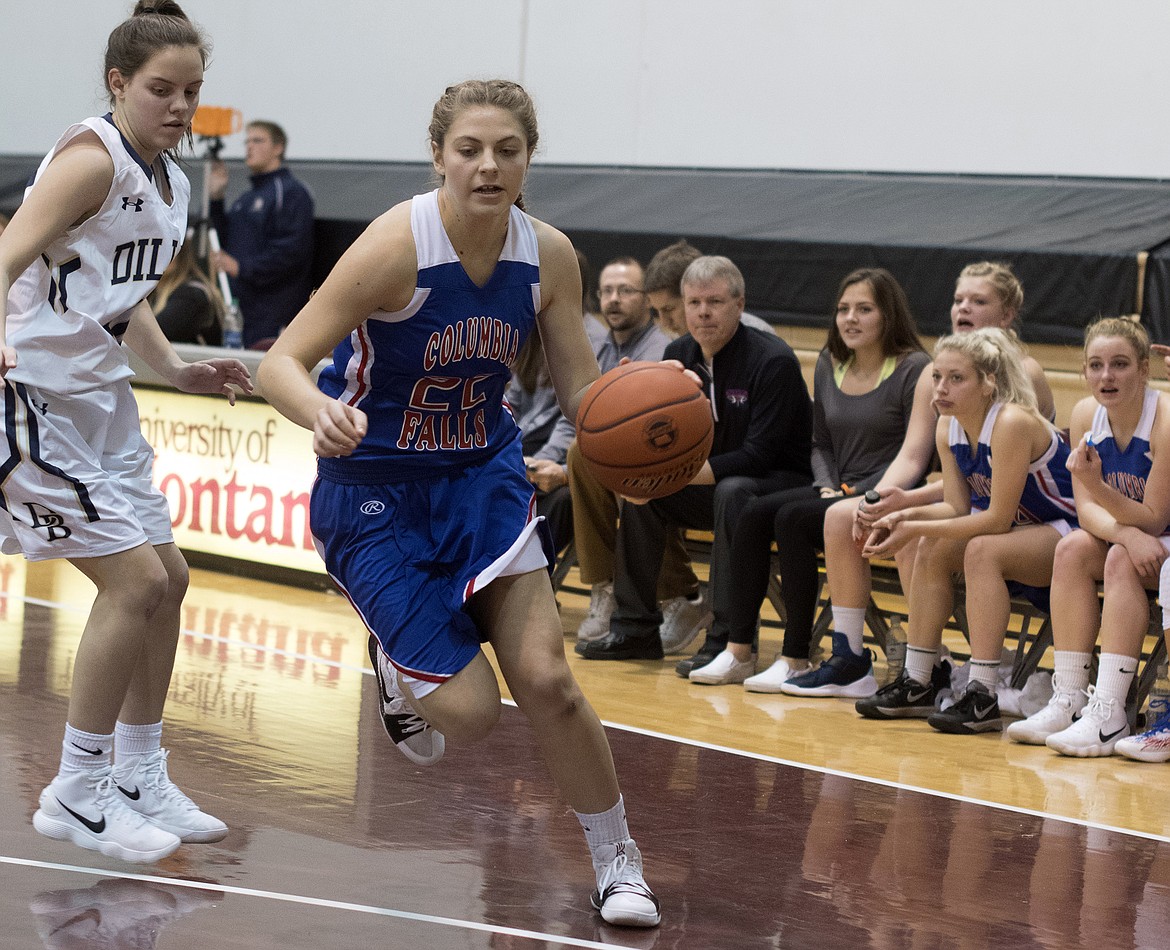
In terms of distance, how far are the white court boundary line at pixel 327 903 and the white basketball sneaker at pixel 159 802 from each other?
0.72 feet

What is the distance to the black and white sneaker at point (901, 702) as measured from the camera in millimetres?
5742

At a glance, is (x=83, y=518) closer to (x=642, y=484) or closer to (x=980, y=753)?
(x=642, y=484)

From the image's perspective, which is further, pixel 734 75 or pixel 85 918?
pixel 734 75

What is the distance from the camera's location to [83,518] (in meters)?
3.51

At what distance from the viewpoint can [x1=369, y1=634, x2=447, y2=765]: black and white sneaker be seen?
12.2ft

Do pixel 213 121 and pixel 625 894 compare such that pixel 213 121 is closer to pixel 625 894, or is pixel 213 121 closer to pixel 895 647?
pixel 895 647

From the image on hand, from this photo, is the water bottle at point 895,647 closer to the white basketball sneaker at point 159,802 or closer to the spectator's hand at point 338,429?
the white basketball sneaker at point 159,802

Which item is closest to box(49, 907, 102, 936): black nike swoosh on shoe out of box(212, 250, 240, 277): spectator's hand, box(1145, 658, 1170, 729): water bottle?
box(1145, 658, 1170, 729): water bottle

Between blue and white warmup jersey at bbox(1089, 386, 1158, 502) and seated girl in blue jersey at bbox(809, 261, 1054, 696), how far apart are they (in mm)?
472

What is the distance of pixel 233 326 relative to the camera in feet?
36.7

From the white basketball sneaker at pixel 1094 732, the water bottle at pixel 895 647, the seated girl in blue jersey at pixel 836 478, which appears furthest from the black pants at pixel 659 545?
the white basketball sneaker at pixel 1094 732

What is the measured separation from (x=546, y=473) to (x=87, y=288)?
3.55m

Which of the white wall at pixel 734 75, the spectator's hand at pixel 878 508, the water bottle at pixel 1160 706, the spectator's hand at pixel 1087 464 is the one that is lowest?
the water bottle at pixel 1160 706

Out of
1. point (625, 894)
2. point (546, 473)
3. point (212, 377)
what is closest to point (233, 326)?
point (546, 473)
